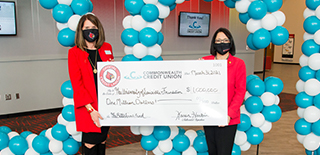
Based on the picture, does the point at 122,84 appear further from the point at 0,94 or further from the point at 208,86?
the point at 0,94

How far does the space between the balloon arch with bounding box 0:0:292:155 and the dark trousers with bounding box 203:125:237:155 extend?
54 centimetres

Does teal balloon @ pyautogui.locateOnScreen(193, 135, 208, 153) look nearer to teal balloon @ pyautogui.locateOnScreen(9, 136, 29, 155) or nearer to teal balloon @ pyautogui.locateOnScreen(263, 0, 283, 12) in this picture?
teal balloon @ pyautogui.locateOnScreen(263, 0, 283, 12)

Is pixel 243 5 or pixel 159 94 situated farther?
pixel 243 5

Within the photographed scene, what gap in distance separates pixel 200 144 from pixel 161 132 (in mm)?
439

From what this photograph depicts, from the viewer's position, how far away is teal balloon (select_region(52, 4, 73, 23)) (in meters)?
2.46

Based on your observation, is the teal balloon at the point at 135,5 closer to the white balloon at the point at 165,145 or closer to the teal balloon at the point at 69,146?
the white balloon at the point at 165,145

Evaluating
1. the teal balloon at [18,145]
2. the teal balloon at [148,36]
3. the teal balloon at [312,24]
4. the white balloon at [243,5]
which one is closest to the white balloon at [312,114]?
the teal balloon at [312,24]

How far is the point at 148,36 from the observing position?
2.46 metres

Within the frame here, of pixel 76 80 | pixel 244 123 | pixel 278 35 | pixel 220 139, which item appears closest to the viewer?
pixel 76 80

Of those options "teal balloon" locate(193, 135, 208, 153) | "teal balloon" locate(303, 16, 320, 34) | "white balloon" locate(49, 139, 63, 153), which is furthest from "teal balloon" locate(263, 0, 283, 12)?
"white balloon" locate(49, 139, 63, 153)

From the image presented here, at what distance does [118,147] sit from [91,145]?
1.49m

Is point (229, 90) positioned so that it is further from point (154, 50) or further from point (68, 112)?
point (68, 112)

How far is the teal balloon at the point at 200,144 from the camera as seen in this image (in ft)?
8.79

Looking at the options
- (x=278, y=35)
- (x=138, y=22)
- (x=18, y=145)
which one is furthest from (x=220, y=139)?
(x=18, y=145)
